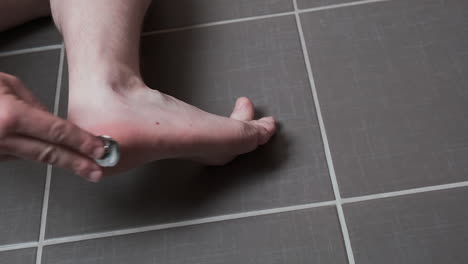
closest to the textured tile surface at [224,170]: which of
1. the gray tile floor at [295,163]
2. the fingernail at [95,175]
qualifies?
the gray tile floor at [295,163]

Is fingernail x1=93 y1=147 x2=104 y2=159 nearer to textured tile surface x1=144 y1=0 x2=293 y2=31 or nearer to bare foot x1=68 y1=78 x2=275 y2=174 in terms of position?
bare foot x1=68 y1=78 x2=275 y2=174

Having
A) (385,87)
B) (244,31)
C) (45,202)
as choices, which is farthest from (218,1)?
(45,202)

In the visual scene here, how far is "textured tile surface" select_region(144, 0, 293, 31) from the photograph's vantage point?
0.89m

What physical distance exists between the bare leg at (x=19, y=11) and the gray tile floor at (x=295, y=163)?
57 millimetres

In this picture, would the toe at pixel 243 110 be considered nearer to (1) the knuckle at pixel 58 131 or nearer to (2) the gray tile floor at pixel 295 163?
(2) the gray tile floor at pixel 295 163

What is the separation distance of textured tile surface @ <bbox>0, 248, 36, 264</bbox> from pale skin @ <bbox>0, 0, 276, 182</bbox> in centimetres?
24

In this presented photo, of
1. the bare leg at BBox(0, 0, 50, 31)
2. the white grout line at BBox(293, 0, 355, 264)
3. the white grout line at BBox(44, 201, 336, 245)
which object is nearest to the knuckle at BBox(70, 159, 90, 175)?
the white grout line at BBox(44, 201, 336, 245)

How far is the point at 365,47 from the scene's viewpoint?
817mm

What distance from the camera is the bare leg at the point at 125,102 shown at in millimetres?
533

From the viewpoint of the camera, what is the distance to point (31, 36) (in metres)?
0.90

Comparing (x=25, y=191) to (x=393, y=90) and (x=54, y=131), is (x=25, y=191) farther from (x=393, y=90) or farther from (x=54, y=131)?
A: (x=393, y=90)

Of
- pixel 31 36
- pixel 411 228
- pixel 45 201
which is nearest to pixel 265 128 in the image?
pixel 411 228

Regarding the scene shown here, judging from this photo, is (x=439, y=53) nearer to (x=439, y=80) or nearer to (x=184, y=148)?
(x=439, y=80)

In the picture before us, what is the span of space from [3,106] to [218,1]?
58cm
